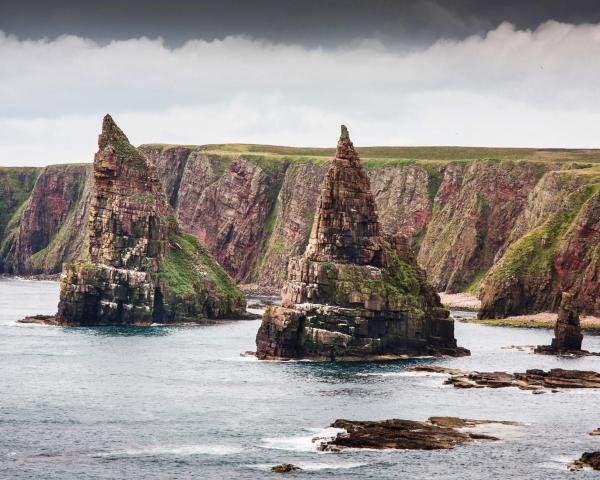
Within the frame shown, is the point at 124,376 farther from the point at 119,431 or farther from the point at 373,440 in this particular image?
the point at 373,440

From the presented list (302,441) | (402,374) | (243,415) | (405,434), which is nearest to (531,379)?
(402,374)

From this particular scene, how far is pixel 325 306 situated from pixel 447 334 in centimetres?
2357

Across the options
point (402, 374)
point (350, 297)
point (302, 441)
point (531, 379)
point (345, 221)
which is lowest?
point (302, 441)

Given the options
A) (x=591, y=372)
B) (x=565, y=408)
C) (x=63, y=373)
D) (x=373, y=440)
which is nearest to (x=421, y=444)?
(x=373, y=440)

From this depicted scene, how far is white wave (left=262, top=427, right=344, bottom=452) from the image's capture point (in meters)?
121

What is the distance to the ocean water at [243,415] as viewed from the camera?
112875 millimetres

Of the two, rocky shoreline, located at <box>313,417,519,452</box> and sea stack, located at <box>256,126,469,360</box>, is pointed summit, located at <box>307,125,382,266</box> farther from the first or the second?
rocky shoreline, located at <box>313,417,519,452</box>

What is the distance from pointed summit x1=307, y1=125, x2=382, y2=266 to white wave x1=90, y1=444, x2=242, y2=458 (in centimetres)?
6857

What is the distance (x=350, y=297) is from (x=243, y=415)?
149 feet

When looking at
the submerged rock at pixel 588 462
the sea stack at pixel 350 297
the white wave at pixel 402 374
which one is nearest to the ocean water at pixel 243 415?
the white wave at pixel 402 374

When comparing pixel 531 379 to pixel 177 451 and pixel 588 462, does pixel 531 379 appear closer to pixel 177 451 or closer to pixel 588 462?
pixel 588 462

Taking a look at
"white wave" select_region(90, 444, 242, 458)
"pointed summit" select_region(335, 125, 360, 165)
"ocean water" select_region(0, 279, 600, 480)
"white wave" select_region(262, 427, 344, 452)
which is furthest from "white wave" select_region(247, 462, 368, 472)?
"pointed summit" select_region(335, 125, 360, 165)

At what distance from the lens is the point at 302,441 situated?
125 m

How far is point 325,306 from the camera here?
595 ft
